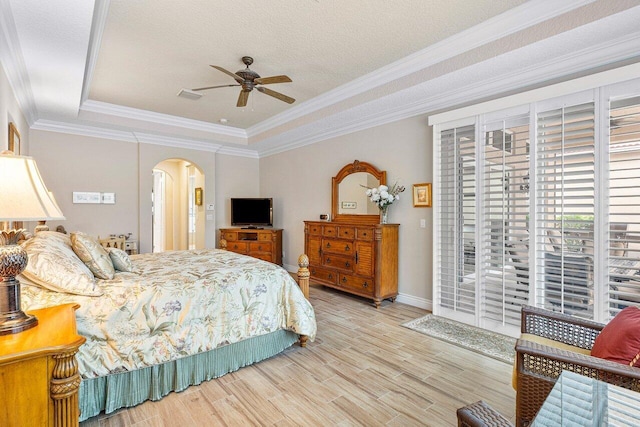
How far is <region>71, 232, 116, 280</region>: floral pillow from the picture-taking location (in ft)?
7.14

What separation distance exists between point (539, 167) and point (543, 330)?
1.68 meters

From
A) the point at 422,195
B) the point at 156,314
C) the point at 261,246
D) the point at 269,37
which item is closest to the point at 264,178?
the point at 261,246

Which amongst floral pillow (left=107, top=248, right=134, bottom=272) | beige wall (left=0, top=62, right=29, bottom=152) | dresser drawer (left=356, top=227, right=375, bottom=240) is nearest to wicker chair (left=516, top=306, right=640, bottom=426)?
dresser drawer (left=356, top=227, right=375, bottom=240)

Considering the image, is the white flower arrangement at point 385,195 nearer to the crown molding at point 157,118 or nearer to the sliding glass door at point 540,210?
the sliding glass door at point 540,210

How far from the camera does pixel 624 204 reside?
2520 millimetres

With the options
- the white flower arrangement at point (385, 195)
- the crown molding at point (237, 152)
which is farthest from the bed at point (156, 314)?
the crown molding at point (237, 152)

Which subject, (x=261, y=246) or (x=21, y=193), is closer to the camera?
(x=21, y=193)

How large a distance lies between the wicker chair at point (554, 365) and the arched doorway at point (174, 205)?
7.54 metres

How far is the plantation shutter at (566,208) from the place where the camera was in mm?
2699

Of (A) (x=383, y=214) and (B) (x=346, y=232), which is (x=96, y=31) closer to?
(B) (x=346, y=232)

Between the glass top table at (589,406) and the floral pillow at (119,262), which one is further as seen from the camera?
the floral pillow at (119,262)

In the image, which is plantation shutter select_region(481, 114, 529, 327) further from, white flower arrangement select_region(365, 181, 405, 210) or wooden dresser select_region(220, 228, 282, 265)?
wooden dresser select_region(220, 228, 282, 265)

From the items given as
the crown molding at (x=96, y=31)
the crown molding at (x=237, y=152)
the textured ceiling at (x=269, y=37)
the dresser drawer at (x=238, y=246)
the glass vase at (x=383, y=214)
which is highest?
the textured ceiling at (x=269, y=37)

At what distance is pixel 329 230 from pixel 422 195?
1.46 m
